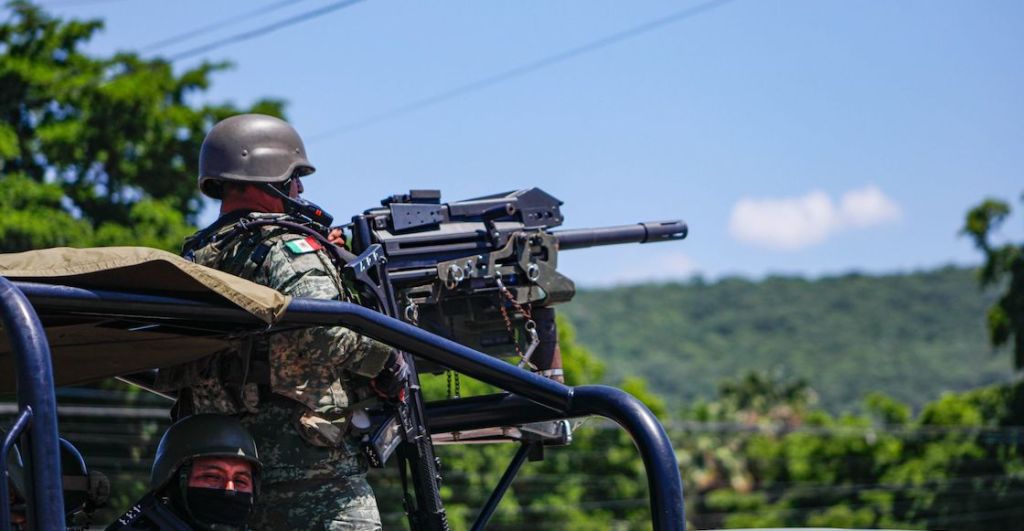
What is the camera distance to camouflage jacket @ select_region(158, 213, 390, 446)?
433cm

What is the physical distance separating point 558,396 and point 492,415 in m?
0.48

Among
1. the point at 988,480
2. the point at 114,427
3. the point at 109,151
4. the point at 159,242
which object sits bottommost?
the point at 988,480

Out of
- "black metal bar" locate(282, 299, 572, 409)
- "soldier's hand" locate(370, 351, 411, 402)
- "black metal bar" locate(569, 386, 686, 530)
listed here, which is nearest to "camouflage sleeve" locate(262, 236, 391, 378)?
"soldier's hand" locate(370, 351, 411, 402)

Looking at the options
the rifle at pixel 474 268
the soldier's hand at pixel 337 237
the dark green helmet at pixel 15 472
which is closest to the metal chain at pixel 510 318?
the rifle at pixel 474 268

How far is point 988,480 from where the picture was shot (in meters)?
32.8

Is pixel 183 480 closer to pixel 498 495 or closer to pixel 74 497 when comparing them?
pixel 74 497

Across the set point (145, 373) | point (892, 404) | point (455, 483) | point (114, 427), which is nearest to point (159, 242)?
point (114, 427)

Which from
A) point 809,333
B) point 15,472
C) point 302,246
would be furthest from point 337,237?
point 809,333

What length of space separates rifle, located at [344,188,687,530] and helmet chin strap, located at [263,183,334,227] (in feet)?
0.56

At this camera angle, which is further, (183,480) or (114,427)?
(114,427)

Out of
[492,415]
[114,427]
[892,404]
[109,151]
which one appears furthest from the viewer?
[892,404]

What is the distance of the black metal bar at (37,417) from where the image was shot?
2959mm

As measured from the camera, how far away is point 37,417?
2.97 meters

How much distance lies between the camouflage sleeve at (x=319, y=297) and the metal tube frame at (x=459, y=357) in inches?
20.1
